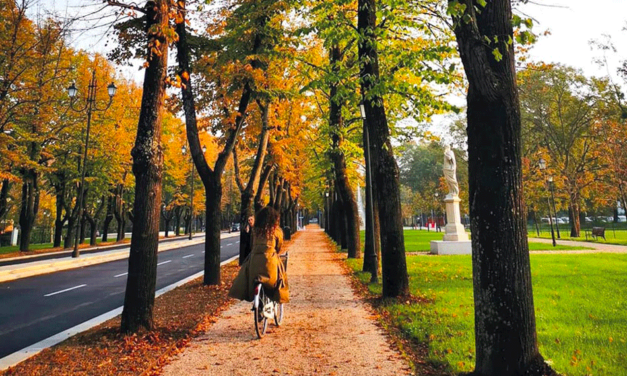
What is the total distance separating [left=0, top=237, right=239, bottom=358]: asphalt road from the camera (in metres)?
7.11

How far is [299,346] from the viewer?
5621 mm

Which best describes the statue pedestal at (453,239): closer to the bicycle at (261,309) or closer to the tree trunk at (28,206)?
the bicycle at (261,309)

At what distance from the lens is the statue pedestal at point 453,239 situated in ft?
65.2

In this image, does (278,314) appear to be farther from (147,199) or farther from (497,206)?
(497,206)

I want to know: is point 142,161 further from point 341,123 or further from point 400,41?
point 341,123

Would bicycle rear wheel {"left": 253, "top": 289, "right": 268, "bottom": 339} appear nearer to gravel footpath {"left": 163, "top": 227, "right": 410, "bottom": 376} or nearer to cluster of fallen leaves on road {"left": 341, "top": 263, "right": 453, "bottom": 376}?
gravel footpath {"left": 163, "top": 227, "right": 410, "bottom": 376}

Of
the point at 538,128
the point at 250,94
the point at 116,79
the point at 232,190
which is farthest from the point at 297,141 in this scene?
the point at 232,190

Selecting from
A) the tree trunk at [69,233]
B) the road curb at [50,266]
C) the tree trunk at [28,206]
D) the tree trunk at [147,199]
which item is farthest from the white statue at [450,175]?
the tree trunk at [69,233]

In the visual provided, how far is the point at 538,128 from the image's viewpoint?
37.2m

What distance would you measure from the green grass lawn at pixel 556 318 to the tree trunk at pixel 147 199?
13.9 feet

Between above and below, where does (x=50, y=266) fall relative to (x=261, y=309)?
below

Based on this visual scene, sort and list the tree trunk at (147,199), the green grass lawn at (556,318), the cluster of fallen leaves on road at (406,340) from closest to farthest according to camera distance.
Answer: the cluster of fallen leaves on road at (406,340), the green grass lawn at (556,318), the tree trunk at (147,199)

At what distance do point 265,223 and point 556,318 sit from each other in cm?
Answer: 533

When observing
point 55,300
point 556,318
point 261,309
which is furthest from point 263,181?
point 556,318
